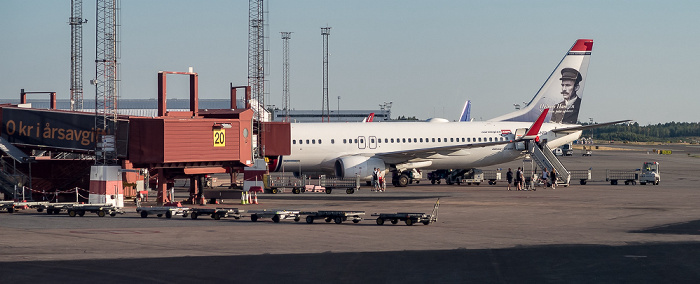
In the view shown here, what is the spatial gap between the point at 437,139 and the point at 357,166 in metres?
7.67

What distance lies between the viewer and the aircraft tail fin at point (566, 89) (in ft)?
203

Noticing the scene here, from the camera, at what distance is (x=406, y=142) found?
58.2 meters

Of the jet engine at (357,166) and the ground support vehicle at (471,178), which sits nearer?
the jet engine at (357,166)

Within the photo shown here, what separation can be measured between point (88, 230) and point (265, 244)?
8051 mm

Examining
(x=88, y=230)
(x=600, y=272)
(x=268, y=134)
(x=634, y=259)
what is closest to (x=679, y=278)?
(x=600, y=272)

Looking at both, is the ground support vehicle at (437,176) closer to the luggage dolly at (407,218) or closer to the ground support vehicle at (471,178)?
the ground support vehicle at (471,178)

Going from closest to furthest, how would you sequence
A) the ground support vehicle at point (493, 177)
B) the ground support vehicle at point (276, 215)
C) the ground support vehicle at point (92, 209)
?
the ground support vehicle at point (276, 215)
the ground support vehicle at point (92, 209)
the ground support vehicle at point (493, 177)

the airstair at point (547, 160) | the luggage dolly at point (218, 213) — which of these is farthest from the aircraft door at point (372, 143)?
the luggage dolly at point (218, 213)

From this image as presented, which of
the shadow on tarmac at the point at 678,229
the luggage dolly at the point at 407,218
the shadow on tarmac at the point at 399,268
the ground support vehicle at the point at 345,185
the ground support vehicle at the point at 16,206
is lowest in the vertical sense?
the shadow on tarmac at the point at 399,268

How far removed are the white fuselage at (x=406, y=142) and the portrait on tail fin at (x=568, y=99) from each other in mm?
1547

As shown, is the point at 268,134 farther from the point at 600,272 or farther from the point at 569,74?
the point at 600,272

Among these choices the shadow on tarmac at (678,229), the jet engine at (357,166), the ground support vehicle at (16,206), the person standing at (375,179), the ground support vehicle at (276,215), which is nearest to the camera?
the shadow on tarmac at (678,229)

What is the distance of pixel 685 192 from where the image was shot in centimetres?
4947

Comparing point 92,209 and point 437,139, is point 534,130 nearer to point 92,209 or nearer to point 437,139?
point 437,139
